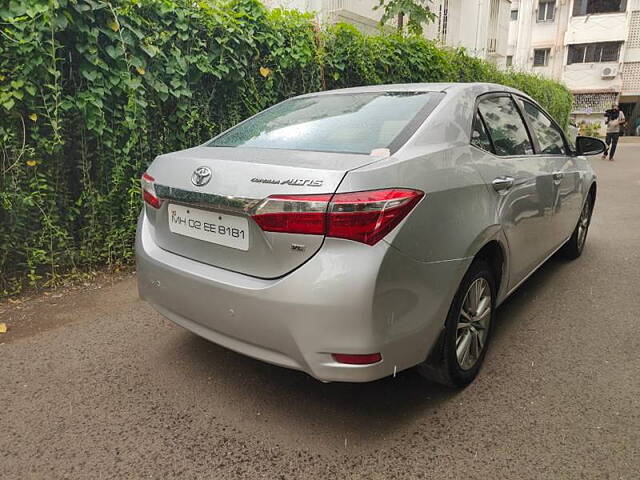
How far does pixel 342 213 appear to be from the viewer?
1.82 metres

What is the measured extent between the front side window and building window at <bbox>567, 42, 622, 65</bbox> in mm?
35296

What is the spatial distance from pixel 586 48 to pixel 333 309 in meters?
38.5

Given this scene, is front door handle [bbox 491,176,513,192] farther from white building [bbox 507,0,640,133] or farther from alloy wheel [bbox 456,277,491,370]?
white building [bbox 507,0,640,133]

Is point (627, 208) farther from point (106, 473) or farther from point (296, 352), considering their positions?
point (106, 473)

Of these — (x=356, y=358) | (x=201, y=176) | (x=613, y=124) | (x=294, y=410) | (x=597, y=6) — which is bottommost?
(x=294, y=410)

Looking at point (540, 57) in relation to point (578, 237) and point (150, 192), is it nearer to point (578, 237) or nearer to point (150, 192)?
point (578, 237)

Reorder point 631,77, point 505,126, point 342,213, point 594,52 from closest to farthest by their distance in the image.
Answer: point 342,213 < point 505,126 < point 631,77 < point 594,52

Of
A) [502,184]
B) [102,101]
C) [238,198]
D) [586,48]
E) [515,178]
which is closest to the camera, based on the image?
[238,198]

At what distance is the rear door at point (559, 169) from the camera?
137 inches

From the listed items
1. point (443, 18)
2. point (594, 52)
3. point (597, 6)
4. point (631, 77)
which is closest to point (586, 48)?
point (594, 52)

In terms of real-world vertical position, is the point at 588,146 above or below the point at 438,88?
below

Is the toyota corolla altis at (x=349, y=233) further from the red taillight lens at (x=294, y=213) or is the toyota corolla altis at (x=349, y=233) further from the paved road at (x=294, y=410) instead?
Answer: the paved road at (x=294, y=410)

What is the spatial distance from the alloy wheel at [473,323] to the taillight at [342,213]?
753 mm

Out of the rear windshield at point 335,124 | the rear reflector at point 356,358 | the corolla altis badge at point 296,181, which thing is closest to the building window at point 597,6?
the rear windshield at point 335,124
